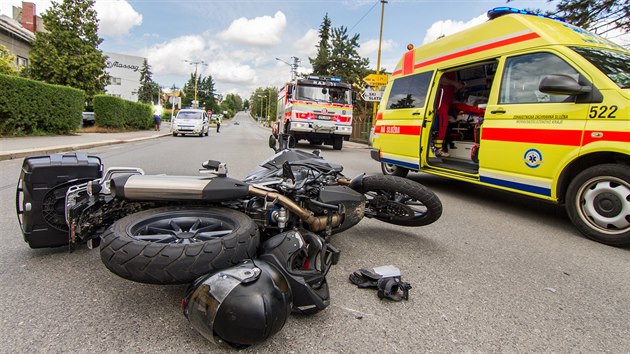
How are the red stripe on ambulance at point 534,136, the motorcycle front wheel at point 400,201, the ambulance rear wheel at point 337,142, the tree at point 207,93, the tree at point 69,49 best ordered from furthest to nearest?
the tree at point 207,93, the tree at point 69,49, the ambulance rear wheel at point 337,142, the red stripe on ambulance at point 534,136, the motorcycle front wheel at point 400,201

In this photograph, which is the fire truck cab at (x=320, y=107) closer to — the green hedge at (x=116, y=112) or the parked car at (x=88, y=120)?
the green hedge at (x=116, y=112)

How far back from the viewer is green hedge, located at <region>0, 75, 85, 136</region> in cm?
1191

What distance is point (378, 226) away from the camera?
13.0 feet

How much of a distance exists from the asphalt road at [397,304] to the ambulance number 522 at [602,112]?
1.32m

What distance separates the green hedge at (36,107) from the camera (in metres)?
11.9

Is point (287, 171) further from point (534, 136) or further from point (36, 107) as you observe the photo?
point (36, 107)

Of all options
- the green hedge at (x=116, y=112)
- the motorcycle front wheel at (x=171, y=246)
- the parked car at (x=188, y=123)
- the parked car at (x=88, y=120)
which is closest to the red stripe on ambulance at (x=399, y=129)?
the motorcycle front wheel at (x=171, y=246)

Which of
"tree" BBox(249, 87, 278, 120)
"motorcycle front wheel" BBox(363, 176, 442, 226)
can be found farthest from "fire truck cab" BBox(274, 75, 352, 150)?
"tree" BBox(249, 87, 278, 120)

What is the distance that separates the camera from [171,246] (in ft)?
5.83

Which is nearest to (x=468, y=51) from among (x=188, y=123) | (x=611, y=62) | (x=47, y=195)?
(x=611, y=62)

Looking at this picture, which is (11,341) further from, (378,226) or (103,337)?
(378,226)

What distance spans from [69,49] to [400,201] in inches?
1233

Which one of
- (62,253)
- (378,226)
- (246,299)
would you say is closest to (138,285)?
(62,253)

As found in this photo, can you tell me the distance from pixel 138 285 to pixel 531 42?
5067 mm
